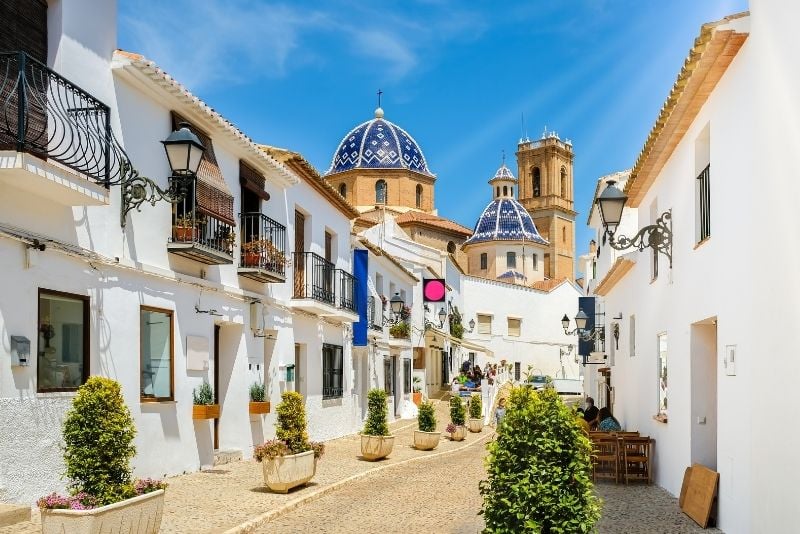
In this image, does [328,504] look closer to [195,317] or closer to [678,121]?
[195,317]

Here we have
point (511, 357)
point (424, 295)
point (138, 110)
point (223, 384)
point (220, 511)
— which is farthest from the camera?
point (511, 357)

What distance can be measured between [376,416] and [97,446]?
9440mm

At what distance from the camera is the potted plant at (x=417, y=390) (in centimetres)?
3192

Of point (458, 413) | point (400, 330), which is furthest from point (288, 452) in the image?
point (400, 330)

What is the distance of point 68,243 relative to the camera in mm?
9977

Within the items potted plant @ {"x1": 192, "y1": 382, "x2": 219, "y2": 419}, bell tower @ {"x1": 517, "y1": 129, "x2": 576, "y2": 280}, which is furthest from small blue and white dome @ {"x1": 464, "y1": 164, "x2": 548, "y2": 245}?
potted plant @ {"x1": 192, "y1": 382, "x2": 219, "y2": 419}

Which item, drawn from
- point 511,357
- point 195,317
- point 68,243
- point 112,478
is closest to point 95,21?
point 68,243

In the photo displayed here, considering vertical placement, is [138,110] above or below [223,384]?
above

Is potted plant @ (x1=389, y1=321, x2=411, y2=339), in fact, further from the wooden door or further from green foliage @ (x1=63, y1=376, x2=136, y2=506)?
green foliage @ (x1=63, y1=376, x2=136, y2=506)

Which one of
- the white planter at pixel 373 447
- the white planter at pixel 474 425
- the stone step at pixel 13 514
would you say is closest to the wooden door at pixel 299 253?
the white planter at pixel 373 447

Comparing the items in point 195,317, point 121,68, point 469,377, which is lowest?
point 469,377

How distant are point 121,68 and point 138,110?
716mm

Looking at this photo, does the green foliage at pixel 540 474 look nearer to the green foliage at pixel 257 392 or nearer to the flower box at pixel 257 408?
the flower box at pixel 257 408

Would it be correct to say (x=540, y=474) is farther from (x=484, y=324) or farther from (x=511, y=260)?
(x=511, y=260)
